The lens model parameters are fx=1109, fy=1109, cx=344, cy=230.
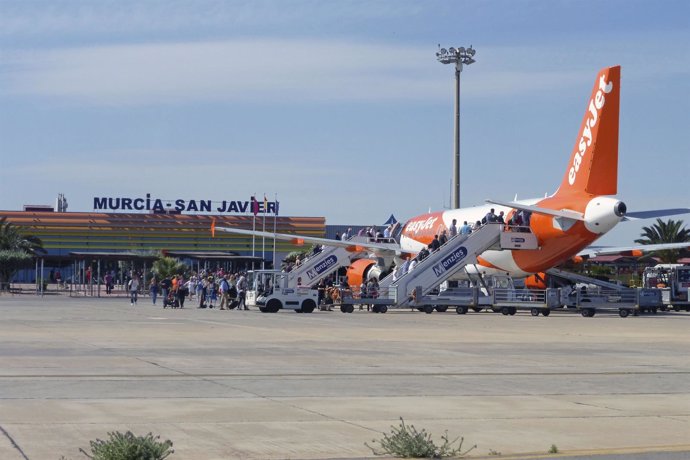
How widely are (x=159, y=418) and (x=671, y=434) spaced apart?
→ 5.53m

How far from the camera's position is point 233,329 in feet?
101

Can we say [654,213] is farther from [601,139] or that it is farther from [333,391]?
[333,391]

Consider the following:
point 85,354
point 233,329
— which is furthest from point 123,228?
point 85,354

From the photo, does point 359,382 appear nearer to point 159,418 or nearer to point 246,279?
Answer: point 159,418

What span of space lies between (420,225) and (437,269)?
12644 millimetres

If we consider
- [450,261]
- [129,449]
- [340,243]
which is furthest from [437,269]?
[129,449]

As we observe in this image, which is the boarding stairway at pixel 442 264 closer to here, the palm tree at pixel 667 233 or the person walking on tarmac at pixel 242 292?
the person walking on tarmac at pixel 242 292

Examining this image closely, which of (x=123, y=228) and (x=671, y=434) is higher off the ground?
(x=123, y=228)

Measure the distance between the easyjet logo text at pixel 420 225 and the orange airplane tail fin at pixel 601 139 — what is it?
13.9 m

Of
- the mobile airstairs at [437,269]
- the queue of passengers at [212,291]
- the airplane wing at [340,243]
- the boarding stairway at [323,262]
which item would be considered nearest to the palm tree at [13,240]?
the queue of passengers at [212,291]

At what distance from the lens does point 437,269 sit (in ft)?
152

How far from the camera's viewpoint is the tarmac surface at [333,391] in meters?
11.0

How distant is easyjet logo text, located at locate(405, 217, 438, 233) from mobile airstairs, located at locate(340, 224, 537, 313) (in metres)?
10.2

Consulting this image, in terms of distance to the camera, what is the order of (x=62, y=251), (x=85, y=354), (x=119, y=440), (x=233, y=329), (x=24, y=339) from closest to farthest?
(x=119, y=440) < (x=85, y=354) < (x=24, y=339) < (x=233, y=329) < (x=62, y=251)
